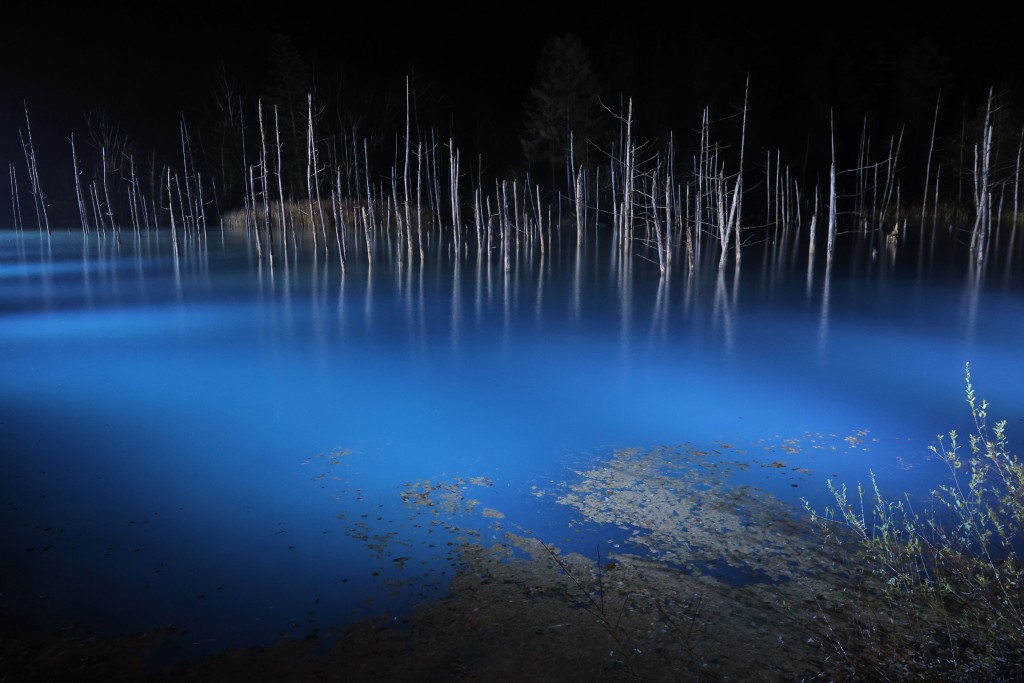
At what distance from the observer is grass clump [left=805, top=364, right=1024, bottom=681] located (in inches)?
111

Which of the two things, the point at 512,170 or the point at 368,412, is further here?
the point at 512,170

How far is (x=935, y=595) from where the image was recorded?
3387 mm

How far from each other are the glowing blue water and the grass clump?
72 centimetres

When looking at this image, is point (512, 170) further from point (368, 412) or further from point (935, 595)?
point (935, 595)

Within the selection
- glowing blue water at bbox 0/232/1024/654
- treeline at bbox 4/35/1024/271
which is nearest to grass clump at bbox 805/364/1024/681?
glowing blue water at bbox 0/232/1024/654

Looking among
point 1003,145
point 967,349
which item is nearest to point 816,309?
point 967,349

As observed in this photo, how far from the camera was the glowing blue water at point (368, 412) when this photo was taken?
3891 mm

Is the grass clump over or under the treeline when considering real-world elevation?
under

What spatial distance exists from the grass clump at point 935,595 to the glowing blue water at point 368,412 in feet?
2.36

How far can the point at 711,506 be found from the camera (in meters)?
4.53

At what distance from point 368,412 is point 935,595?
4499 mm

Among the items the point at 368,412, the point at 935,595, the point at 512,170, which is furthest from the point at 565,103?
the point at 935,595

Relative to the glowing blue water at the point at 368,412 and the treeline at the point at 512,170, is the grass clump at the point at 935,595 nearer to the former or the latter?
the glowing blue water at the point at 368,412

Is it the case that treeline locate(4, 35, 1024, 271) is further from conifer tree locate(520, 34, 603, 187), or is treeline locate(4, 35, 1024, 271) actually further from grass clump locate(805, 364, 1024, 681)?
grass clump locate(805, 364, 1024, 681)
